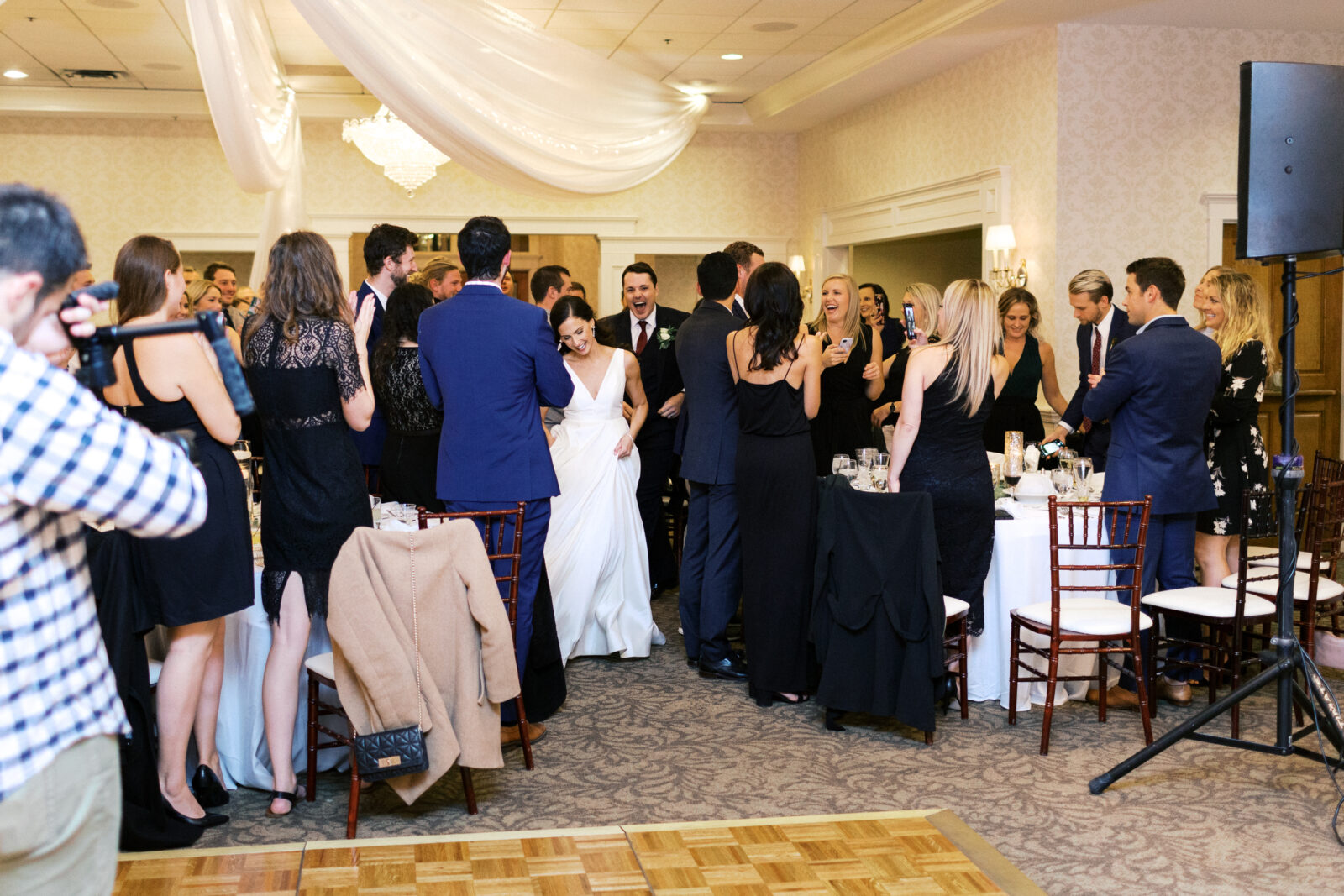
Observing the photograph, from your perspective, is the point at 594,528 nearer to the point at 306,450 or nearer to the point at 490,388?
the point at 490,388

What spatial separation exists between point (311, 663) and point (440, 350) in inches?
45.6

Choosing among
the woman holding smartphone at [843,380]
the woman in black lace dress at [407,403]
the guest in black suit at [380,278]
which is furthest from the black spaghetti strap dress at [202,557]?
the woman holding smartphone at [843,380]

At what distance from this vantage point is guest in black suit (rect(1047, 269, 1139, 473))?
561 centimetres

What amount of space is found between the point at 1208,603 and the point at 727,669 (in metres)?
1.88

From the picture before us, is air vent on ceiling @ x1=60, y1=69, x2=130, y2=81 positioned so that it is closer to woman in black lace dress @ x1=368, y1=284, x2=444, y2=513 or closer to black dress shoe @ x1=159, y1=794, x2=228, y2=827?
woman in black lace dress @ x1=368, y1=284, x2=444, y2=513

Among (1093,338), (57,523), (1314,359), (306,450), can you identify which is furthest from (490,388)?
(1314,359)

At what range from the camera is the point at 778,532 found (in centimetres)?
454

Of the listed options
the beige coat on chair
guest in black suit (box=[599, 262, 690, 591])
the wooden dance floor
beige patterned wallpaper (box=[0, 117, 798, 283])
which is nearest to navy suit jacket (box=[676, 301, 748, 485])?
guest in black suit (box=[599, 262, 690, 591])

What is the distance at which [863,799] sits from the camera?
3.65 m

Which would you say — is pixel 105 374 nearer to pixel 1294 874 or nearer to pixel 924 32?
pixel 1294 874

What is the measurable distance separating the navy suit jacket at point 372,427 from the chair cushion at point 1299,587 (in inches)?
→ 133

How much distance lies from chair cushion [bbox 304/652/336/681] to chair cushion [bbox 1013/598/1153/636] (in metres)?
2.35

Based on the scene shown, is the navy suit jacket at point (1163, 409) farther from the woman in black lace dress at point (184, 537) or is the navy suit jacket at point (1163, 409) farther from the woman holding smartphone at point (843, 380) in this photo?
the woman in black lace dress at point (184, 537)

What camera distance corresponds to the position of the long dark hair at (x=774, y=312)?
4.43m
